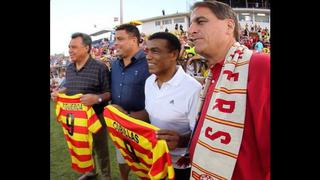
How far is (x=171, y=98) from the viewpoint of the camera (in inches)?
97.7

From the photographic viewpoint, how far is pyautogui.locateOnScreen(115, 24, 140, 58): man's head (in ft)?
12.1

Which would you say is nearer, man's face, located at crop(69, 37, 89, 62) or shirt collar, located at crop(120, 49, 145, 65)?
shirt collar, located at crop(120, 49, 145, 65)

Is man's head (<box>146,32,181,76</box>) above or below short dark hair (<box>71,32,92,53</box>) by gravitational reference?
below

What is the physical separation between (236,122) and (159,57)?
123cm

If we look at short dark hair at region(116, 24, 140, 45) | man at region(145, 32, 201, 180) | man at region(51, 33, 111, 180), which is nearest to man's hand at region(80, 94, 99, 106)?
man at region(51, 33, 111, 180)

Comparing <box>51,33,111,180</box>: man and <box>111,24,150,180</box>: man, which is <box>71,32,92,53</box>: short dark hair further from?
<box>111,24,150,180</box>: man

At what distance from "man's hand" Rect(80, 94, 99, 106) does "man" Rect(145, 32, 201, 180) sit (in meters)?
1.18

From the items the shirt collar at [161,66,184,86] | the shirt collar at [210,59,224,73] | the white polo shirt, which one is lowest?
the white polo shirt

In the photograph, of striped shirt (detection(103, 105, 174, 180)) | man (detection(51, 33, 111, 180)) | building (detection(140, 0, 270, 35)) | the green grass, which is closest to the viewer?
striped shirt (detection(103, 105, 174, 180))

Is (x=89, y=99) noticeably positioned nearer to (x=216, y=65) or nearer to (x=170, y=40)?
(x=170, y=40)
